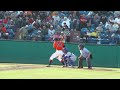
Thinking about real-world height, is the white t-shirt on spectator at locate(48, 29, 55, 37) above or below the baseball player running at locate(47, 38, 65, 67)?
above

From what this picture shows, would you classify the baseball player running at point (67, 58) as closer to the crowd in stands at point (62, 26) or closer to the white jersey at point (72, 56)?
the white jersey at point (72, 56)

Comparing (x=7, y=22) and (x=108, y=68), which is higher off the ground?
(x=7, y=22)

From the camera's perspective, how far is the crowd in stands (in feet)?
62.3

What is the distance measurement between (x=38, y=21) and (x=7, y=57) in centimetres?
254

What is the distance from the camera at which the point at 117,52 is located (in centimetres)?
1795

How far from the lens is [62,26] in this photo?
64.7 feet

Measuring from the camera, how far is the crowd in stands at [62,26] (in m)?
19.0

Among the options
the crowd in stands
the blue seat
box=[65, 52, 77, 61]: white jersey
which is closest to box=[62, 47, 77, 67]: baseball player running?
box=[65, 52, 77, 61]: white jersey

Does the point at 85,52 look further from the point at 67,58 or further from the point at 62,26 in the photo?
the point at 62,26

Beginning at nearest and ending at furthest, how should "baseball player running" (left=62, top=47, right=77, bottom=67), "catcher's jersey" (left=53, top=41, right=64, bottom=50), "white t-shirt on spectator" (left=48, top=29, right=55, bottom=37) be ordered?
"baseball player running" (left=62, top=47, right=77, bottom=67) < "catcher's jersey" (left=53, top=41, right=64, bottom=50) < "white t-shirt on spectator" (left=48, top=29, right=55, bottom=37)

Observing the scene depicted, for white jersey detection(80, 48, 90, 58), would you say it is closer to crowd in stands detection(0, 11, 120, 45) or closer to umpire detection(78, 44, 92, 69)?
umpire detection(78, 44, 92, 69)
